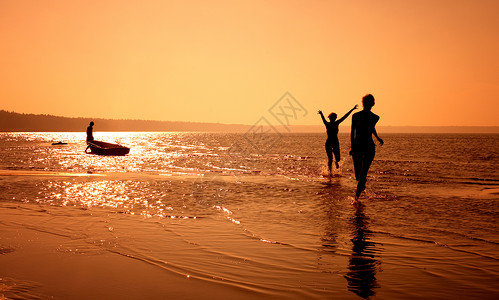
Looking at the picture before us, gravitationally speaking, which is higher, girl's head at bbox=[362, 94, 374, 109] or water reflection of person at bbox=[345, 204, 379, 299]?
girl's head at bbox=[362, 94, 374, 109]

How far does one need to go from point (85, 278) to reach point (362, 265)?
10.1 ft

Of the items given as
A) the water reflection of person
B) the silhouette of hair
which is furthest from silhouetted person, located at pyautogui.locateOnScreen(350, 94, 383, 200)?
the water reflection of person

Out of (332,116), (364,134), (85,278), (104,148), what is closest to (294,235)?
(85,278)

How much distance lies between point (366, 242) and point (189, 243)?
2.58 m

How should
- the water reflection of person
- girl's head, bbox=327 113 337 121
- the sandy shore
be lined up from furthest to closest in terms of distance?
girl's head, bbox=327 113 337 121, the water reflection of person, the sandy shore

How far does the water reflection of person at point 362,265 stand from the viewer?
13.5 ft

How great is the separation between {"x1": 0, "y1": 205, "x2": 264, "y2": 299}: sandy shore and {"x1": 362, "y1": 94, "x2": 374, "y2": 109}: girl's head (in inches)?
264

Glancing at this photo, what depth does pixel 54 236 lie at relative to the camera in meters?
6.36

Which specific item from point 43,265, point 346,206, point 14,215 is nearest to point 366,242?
point 346,206

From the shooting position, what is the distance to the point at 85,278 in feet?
14.4

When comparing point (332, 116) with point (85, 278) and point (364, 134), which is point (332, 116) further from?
point (85, 278)

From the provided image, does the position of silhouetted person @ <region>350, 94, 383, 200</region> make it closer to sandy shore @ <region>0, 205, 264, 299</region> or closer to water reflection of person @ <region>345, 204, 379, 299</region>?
water reflection of person @ <region>345, 204, 379, 299</region>

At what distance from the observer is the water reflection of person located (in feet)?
13.5

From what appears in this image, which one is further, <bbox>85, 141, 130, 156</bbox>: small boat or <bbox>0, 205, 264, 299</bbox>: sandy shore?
<bbox>85, 141, 130, 156</bbox>: small boat
